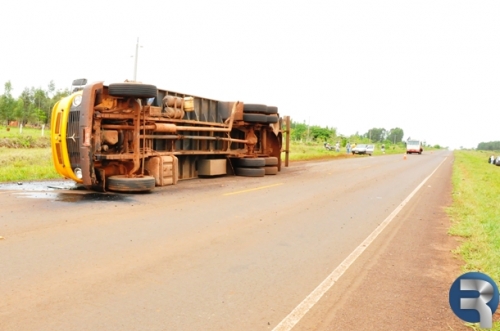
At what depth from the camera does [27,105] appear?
78.3m

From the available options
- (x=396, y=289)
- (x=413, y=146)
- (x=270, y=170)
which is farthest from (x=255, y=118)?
(x=413, y=146)

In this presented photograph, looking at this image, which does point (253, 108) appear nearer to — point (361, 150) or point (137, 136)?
point (137, 136)

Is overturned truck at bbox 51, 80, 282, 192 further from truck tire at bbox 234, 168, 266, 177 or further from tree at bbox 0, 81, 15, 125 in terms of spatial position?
tree at bbox 0, 81, 15, 125

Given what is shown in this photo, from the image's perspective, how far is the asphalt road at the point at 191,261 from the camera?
359cm

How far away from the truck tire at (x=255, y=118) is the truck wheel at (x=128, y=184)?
6618 millimetres

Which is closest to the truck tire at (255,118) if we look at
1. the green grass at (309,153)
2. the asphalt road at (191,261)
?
the asphalt road at (191,261)

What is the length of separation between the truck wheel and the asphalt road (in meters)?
→ 0.54

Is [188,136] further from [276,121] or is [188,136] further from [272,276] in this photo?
[272,276]

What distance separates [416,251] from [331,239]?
1191 millimetres

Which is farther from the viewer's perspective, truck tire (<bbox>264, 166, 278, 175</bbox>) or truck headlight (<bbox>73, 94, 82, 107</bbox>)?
truck tire (<bbox>264, 166, 278, 175</bbox>)

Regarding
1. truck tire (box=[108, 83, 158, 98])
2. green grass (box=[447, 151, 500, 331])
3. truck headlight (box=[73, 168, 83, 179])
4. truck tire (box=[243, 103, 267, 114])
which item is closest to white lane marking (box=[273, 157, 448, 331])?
green grass (box=[447, 151, 500, 331])

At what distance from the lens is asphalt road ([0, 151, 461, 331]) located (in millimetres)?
3588

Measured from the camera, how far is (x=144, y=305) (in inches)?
147

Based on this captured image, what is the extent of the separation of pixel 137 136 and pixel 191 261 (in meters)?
6.54
